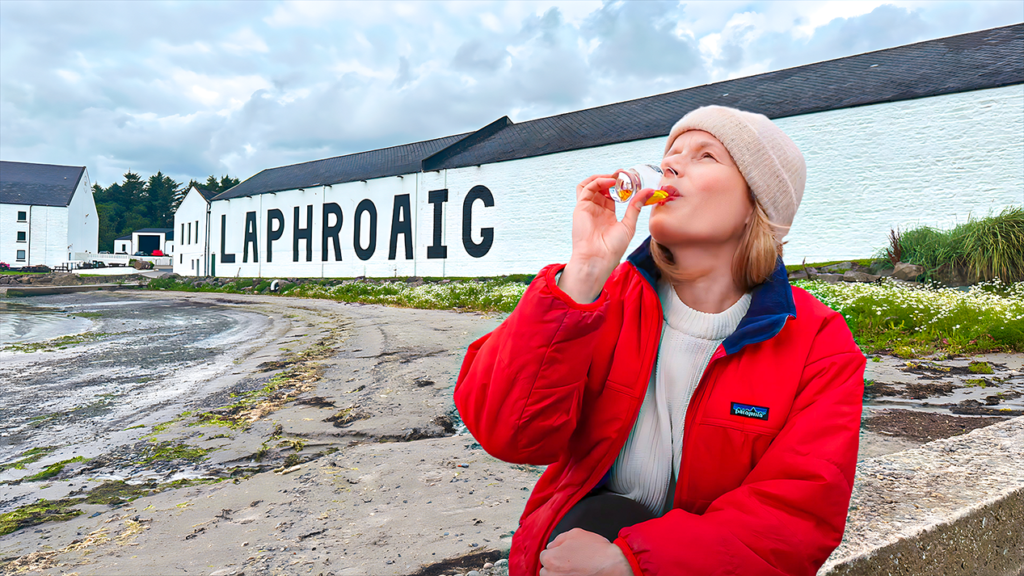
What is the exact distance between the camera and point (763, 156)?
4.48ft

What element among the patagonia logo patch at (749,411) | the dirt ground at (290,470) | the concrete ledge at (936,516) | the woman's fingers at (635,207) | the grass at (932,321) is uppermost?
the woman's fingers at (635,207)

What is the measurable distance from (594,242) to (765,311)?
0.41 m

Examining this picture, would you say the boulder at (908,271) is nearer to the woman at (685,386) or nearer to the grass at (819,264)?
the grass at (819,264)

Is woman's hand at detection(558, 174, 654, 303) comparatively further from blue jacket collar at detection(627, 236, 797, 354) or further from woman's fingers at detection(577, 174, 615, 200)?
blue jacket collar at detection(627, 236, 797, 354)

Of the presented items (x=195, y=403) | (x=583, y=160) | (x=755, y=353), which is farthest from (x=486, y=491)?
(x=583, y=160)

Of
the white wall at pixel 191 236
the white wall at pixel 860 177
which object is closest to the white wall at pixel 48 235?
the white wall at pixel 191 236

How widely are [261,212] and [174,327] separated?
772 inches

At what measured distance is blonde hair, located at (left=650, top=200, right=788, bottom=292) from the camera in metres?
1.36

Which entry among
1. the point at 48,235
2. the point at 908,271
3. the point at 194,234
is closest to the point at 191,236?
the point at 194,234

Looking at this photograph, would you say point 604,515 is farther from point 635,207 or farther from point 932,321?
point 932,321

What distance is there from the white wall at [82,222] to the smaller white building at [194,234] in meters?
19.2

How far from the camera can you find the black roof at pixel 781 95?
13289 mm

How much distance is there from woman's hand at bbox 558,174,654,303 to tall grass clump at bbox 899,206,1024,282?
1115 cm

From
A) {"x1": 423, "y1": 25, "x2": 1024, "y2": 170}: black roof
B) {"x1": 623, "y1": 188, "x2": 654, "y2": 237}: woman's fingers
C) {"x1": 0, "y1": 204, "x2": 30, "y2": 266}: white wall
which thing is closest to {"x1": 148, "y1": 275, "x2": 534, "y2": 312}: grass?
{"x1": 423, "y1": 25, "x2": 1024, "y2": 170}: black roof
